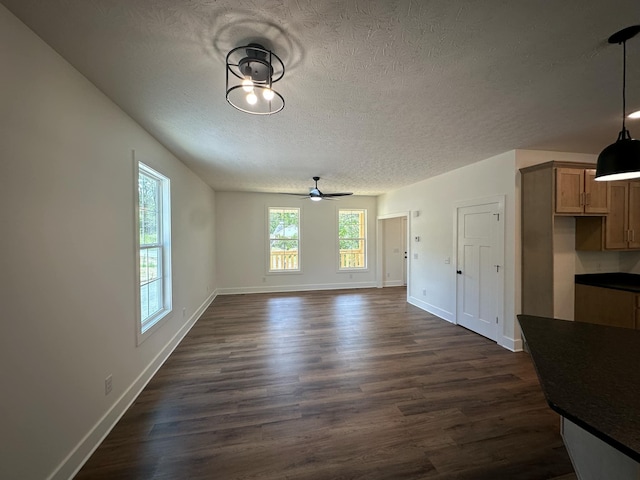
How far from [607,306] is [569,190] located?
151 centimetres

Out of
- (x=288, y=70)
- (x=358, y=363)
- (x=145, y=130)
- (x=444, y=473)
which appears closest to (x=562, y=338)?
(x=444, y=473)

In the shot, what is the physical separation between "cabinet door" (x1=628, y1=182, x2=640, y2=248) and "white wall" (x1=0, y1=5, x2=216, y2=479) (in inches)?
236

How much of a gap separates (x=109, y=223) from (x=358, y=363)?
116 inches

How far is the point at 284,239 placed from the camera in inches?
289

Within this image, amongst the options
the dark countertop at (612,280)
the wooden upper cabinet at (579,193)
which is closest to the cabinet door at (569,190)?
the wooden upper cabinet at (579,193)

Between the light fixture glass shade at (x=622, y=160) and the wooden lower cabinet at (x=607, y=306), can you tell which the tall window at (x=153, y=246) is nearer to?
the light fixture glass shade at (x=622, y=160)

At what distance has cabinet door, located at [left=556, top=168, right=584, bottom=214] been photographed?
Answer: 312 centimetres

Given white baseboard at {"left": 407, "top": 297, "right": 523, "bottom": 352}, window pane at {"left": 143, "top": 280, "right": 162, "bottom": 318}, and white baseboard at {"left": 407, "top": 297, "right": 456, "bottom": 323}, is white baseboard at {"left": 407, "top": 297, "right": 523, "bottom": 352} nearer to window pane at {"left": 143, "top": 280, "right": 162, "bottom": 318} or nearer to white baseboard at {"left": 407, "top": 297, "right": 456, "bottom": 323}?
white baseboard at {"left": 407, "top": 297, "right": 456, "bottom": 323}

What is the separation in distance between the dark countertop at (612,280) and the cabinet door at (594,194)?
890 millimetres

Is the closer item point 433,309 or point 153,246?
point 153,246

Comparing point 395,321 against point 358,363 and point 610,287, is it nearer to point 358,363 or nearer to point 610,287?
point 358,363

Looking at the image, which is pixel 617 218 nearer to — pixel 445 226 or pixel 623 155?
pixel 445 226

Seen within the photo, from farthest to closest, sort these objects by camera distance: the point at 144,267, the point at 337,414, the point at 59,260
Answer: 1. the point at 144,267
2. the point at 337,414
3. the point at 59,260

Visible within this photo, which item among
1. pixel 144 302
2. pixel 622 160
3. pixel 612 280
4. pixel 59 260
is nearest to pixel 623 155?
pixel 622 160
